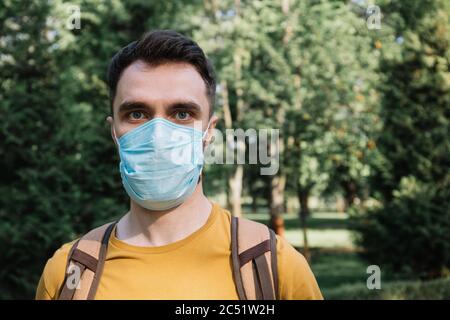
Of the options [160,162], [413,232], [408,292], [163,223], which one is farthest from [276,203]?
[163,223]

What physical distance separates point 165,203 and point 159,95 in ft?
1.64

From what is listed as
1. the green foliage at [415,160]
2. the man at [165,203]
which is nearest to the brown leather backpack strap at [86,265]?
the man at [165,203]

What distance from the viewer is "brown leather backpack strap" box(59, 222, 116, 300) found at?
85.7 inches

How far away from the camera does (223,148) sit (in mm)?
16812

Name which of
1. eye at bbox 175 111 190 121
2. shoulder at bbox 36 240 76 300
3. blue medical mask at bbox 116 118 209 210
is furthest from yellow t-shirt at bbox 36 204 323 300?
eye at bbox 175 111 190 121

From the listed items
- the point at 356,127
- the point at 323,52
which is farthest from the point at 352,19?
the point at 356,127

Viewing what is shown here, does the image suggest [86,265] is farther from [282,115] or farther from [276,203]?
[276,203]

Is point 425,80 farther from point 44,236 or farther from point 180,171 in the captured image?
point 180,171

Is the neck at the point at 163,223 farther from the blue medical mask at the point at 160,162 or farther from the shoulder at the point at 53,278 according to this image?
the shoulder at the point at 53,278

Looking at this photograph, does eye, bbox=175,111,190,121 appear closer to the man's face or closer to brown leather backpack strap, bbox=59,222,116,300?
the man's face

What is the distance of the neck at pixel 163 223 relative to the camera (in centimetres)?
233

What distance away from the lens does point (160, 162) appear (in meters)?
2.49

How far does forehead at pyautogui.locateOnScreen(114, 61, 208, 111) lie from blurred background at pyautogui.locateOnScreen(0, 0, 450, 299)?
7.20m

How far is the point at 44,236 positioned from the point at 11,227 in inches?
22.9
